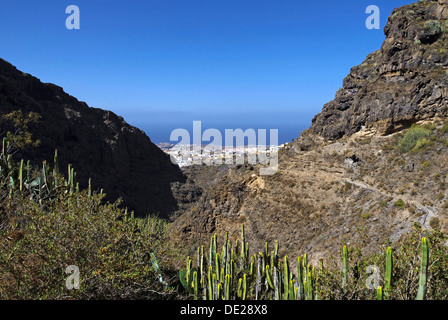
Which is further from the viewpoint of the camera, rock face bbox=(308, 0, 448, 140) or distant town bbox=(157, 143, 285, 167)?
distant town bbox=(157, 143, 285, 167)

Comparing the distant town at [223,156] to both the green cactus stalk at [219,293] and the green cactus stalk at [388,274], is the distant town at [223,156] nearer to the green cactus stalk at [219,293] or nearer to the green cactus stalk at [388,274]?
the green cactus stalk at [219,293]

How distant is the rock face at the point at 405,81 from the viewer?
22719 millimetres

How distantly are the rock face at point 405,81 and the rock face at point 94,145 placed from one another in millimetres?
23478

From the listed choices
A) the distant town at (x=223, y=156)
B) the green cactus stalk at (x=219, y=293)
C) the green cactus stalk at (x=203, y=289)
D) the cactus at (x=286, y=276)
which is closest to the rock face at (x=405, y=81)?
the distant town at (x=223, y=156)

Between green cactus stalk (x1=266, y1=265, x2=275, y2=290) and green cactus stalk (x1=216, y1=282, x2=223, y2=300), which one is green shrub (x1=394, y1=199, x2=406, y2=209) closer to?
green cactus stalk (x1=266, y1=265, x2=275, y2=290)

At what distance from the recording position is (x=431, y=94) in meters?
22.4

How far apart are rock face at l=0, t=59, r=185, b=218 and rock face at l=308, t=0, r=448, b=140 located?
77.0ft

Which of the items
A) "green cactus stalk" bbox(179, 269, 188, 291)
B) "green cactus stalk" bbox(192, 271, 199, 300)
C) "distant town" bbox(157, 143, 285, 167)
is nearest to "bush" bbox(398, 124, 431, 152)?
"distant town" bbox(157, 143, 285, 167)

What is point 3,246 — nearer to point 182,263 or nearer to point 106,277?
point 106,277

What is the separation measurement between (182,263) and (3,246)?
7.74m

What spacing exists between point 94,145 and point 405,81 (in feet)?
123

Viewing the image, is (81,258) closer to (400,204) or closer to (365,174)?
(400,204)

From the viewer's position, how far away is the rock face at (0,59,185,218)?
37.7 m
